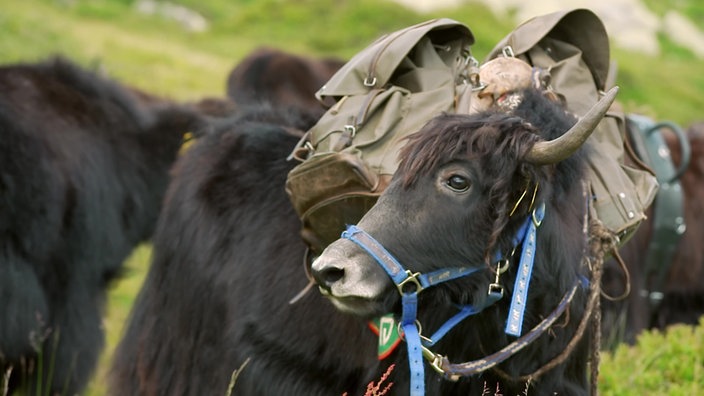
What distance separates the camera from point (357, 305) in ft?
8.50

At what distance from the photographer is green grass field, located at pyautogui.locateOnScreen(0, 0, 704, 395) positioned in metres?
13.1

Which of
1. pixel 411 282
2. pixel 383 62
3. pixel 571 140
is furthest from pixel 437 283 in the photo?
pixel 383 62

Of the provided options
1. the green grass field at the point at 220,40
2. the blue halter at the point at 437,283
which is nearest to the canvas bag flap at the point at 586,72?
the blue halter at the point at 437,283

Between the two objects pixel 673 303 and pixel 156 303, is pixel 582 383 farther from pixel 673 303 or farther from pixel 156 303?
pixel 673 303

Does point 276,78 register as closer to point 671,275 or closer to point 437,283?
point 671,275

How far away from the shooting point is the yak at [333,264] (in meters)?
2.67

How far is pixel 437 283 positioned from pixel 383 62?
885mm

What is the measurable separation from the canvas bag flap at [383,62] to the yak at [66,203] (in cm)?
197

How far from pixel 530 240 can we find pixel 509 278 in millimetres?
137

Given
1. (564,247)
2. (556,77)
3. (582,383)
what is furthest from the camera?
(556,77)

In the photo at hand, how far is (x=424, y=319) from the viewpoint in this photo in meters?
2.88

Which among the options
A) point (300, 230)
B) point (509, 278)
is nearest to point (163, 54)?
point (300, 230)

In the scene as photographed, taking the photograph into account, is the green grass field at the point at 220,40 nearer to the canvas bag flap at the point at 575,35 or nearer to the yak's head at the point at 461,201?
the canvas bag flap at the point at 575,35

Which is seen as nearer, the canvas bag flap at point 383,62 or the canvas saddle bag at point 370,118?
the canvas saddle bag at point 370,118
